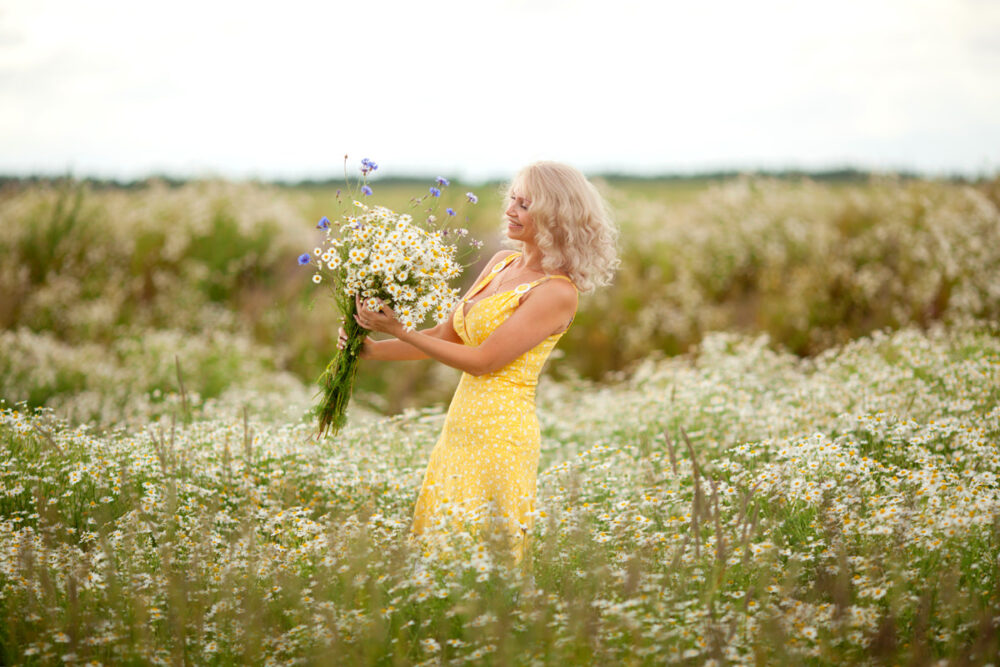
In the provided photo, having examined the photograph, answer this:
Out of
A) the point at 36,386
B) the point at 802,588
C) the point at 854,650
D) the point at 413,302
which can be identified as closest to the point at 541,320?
the point at 413,302

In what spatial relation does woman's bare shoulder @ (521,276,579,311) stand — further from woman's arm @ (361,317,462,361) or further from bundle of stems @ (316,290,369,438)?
bundle of stems @ (316,290,369,438)

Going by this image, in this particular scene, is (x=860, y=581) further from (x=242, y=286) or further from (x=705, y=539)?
(x=242, y=286)

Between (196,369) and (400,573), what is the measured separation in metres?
7.85

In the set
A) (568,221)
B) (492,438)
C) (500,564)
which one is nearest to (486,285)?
(568,221)

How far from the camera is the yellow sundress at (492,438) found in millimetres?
4234

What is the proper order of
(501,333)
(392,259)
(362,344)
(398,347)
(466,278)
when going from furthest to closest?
(466,278), (398,347), (362,344), (501,333), (392,259)

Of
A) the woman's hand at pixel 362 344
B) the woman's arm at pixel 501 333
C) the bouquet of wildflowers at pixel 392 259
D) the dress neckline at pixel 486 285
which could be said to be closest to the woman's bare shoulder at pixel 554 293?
the woman's arm at pixel 501 333

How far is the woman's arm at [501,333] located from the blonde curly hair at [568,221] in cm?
15

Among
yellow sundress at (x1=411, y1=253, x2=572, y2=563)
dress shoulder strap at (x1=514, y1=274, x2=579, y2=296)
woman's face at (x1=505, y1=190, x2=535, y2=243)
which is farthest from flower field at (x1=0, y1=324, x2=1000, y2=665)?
woman's face at (x1=505, y1=190, x2=535, y2=243)

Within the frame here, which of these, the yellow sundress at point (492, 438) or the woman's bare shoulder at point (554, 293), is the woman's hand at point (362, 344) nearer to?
the yellow sundress at point (492, 438)

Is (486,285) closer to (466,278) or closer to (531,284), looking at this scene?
(531,284)

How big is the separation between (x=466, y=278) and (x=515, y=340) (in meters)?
10.0

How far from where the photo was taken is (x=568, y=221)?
14.0ft

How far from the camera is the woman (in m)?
4.17
